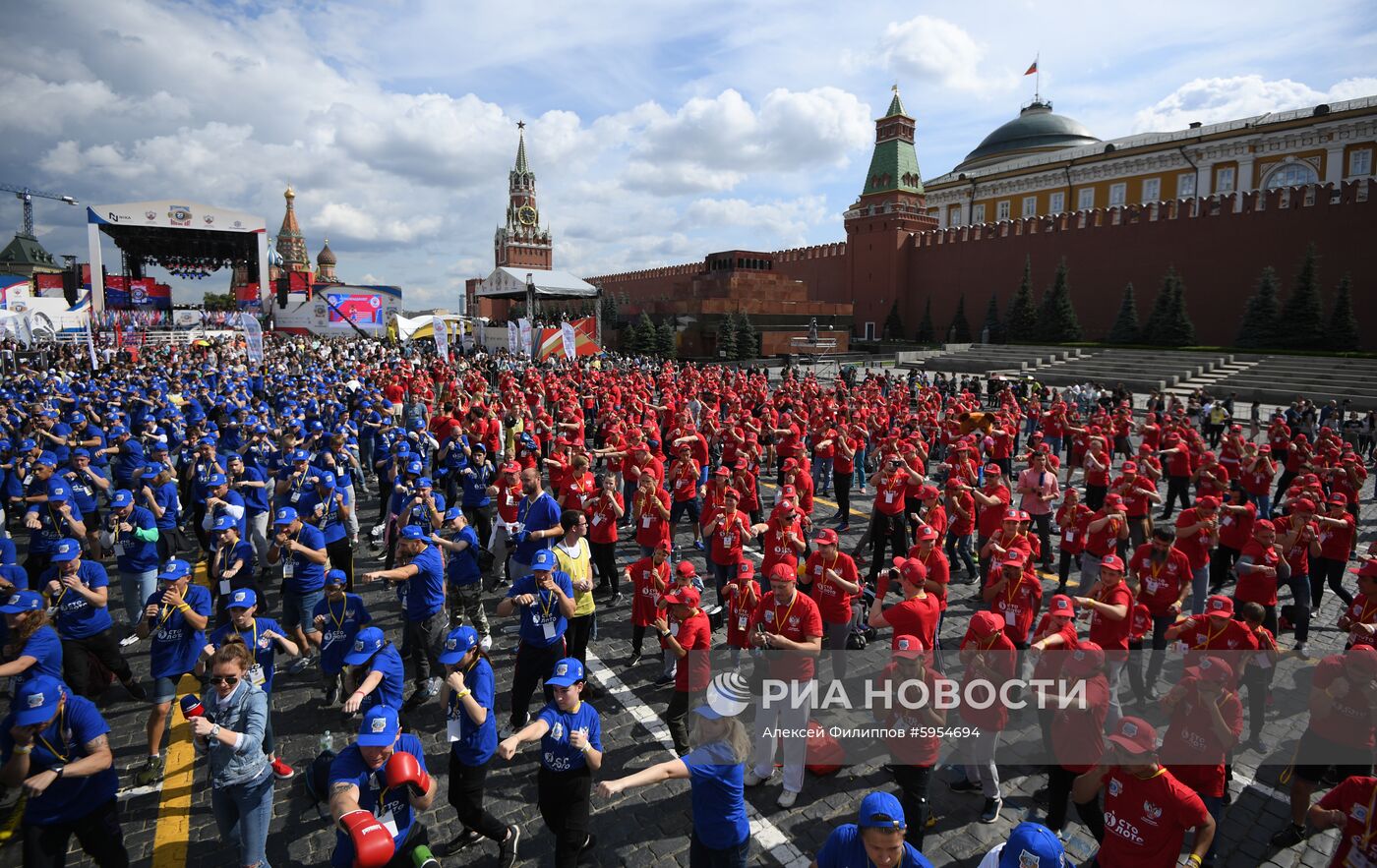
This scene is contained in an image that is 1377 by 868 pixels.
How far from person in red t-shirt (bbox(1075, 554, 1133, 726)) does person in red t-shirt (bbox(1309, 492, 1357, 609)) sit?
149 inches

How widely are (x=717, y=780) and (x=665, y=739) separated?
2.44 m

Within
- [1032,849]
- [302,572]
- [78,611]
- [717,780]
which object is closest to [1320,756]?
[1032,849]

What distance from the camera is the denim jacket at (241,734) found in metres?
4.16

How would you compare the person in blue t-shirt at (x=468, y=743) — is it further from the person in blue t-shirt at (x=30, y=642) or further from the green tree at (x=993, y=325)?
the green tree at (x=993, y=325)

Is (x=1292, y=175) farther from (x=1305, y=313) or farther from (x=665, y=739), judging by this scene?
(x=665, y=739)

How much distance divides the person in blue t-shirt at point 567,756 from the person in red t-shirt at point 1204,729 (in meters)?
3.53

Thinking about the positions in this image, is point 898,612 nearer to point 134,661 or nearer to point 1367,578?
point 1367,578

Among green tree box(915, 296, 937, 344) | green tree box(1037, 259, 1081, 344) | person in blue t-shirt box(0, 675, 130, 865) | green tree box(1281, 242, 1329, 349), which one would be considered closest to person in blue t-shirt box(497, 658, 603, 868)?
person in blue t-shirt box(0, 675, 130, 865)

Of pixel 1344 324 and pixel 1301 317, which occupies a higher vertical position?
pixel 1301 317

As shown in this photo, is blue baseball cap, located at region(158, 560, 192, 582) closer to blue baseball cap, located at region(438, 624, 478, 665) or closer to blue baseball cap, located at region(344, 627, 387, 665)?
blue baseball cap, located at region(344, 627, 387, 665)

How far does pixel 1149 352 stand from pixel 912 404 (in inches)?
786

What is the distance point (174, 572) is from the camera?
5406mm

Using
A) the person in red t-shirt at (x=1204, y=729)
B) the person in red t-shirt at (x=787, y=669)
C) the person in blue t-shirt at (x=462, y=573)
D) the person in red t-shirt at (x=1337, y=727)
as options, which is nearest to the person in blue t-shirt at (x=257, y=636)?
the person in blue t-shirt at (x=462, y=573)

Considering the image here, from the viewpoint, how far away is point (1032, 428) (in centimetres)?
2000
